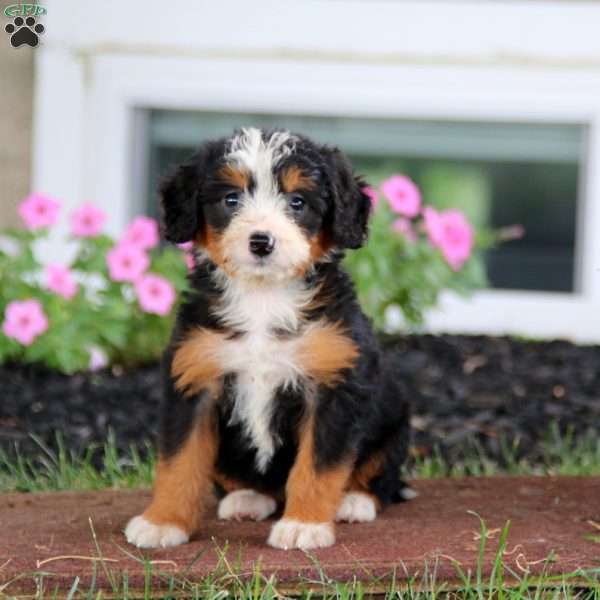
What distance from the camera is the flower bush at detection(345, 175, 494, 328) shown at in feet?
22.2

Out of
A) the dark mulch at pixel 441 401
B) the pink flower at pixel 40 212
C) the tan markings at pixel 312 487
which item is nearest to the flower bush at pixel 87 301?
the pink flower at pixel 40 212

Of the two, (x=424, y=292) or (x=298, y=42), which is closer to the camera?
(x=424, y=292)

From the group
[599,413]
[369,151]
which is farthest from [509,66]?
[599,413]

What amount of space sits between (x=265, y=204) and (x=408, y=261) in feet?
11.5

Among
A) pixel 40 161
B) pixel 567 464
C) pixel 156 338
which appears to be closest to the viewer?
pixel 567 464

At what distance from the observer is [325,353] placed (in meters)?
3.58

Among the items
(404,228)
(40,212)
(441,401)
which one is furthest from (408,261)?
(40,212)

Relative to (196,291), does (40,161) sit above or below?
above

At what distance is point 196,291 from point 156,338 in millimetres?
3072

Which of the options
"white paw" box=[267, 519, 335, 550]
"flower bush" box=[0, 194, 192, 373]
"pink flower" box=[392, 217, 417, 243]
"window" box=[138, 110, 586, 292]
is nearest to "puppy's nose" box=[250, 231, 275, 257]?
"white paw" box=[267, 519, 335, 550]

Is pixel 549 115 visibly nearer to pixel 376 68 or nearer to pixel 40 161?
pixel 376 68

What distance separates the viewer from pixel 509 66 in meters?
7.95

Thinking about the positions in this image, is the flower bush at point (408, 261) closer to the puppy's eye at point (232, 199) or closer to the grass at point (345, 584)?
the puppy's eye at point (232, 199)

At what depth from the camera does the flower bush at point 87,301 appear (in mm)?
6316
